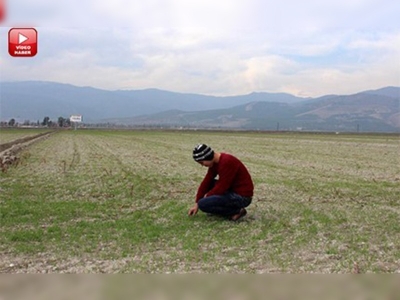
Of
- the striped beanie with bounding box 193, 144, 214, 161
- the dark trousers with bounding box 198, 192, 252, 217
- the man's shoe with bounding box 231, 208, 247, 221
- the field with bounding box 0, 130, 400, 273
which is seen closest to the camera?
the field with bounding box 0, 130, 400, 273

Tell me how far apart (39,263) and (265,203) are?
597cm

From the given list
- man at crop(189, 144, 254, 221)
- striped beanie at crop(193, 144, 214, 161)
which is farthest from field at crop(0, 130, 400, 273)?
striped beanie at crop(193, 144, 214, 161)

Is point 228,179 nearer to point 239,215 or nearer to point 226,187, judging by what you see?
point 226,187

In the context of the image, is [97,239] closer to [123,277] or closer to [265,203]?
[123,277]

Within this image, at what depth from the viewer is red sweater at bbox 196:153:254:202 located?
26.1 ft

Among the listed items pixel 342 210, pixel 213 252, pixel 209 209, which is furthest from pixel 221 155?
pixel 342 210

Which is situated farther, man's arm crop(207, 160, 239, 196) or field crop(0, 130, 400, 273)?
man's arm crop(207, 160, 239, 196)

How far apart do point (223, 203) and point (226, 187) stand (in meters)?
0.31

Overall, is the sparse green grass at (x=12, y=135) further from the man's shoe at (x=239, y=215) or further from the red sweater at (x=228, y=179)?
the man's shoe at (x=239, y=215)

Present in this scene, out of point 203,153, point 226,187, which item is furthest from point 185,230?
point 203,153

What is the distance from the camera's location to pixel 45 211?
9172 mm

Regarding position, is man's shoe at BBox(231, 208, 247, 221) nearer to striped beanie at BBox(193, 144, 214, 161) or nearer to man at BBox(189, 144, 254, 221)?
man at BBox(189, 144, 254, 221)

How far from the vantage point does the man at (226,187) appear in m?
7.95

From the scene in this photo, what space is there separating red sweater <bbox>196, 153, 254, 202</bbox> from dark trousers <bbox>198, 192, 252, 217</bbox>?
0.08 m
